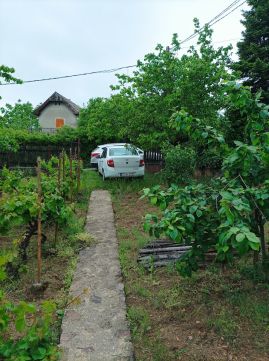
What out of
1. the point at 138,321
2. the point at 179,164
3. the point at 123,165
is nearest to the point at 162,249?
the point at 138,321

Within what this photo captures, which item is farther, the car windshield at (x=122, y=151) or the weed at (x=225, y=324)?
the car windshield at (x=122, y=151)

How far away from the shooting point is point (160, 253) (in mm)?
A: 5645

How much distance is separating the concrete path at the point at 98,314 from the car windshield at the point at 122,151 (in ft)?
22.5

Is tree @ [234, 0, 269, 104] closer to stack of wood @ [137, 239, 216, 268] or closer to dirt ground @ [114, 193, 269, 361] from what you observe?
stack of wood @ [137, 239, 216, 268]

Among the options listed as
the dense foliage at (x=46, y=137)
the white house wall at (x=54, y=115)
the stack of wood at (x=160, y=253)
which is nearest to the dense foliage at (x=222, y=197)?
the stack of wood at (x=160, y=253)

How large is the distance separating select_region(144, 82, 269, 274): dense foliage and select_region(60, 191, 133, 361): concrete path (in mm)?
932

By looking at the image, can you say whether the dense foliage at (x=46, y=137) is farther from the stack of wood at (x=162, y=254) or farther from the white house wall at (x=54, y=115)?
the white house wall at (x=54, y=115)

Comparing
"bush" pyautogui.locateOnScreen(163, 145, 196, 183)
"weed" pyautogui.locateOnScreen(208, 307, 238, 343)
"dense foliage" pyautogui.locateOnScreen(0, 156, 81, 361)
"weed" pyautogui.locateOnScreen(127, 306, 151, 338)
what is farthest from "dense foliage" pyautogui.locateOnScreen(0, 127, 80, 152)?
"weed" pyautogui.locateOnScreen(208, 307, 238, 343)

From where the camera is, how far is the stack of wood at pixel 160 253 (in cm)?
531

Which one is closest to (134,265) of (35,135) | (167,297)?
(167,297)

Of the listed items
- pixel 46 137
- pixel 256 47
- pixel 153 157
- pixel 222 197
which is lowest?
pixel 222 197

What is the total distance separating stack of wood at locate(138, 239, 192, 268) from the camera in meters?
5.31

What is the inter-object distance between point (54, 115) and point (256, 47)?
3095 centimetres

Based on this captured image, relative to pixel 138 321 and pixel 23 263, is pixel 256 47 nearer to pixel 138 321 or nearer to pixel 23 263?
pixel 23 263
